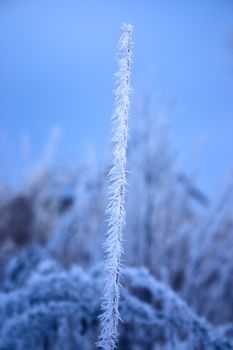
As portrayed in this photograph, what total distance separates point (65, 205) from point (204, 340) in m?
2.65

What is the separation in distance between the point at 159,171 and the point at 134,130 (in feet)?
0.66

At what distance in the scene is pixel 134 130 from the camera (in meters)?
1.82

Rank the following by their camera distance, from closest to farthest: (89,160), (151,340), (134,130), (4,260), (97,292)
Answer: (97,292) → (151,340) → (4,260) → (134,130) → (89,160)

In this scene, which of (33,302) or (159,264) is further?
(159,264)

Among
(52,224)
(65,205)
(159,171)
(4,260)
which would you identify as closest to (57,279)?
(4,260)

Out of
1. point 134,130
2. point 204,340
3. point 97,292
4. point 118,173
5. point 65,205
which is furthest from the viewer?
point 65,205

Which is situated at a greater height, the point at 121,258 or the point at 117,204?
the point at 121,258

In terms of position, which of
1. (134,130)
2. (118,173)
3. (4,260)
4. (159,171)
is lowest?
(118,173)

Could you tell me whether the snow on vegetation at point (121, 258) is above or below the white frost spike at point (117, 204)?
above

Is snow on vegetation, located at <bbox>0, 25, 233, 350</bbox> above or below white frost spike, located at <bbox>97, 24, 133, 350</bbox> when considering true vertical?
above

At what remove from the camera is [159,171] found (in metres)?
1.83

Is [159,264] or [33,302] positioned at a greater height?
[159,264]

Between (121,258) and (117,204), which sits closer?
(117,204)

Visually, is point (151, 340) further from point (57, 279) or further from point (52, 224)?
point (52, 224)
